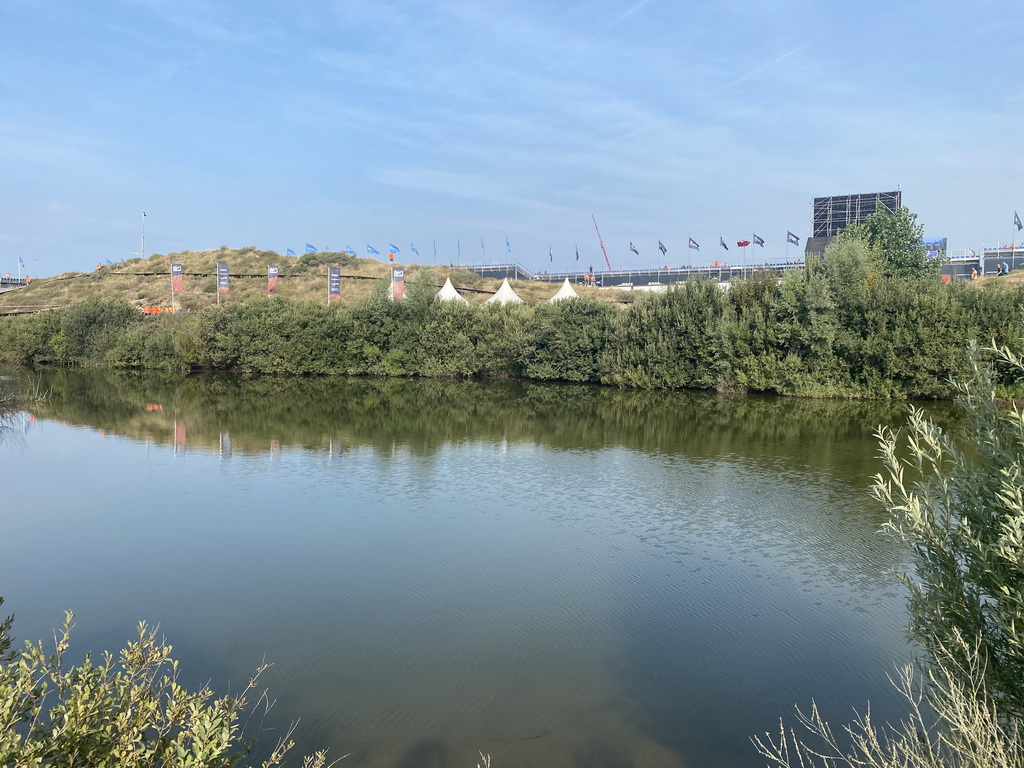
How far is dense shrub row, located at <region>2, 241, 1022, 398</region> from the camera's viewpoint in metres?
36.7

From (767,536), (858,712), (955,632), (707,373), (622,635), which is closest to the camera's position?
(955,632)

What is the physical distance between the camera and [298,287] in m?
83.1

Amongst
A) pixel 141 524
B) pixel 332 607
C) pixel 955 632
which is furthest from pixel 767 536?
pixel 141 524

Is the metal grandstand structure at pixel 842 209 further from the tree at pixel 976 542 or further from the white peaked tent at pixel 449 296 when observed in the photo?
the tree at pixel 976 542

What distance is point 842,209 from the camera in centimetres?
8512

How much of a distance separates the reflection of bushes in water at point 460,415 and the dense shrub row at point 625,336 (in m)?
2.03

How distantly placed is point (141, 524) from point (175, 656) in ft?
23.9

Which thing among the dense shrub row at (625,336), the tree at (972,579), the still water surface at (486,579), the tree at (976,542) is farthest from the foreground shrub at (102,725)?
the dense shrub row at (625,336)

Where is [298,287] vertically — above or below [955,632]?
above

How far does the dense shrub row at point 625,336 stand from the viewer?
36.7m

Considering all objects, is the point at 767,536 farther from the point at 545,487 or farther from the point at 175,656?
the point at 175,656

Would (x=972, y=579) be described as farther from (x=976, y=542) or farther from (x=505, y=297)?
(x=505, y=297)

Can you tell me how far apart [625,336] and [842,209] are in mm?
53030

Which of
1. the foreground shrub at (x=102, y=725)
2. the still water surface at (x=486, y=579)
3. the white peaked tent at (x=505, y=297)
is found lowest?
the still water surface at (x=486, y=579)
